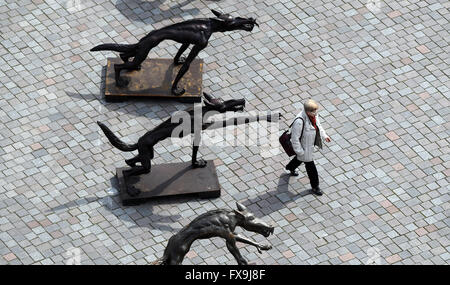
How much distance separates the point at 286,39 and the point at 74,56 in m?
4.22

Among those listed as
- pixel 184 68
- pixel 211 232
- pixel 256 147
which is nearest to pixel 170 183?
pixel 256 147

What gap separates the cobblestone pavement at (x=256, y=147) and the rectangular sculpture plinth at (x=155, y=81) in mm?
214

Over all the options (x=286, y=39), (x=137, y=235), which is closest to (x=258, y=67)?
(x=286, y=39)

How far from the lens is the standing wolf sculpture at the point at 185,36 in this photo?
953 inches

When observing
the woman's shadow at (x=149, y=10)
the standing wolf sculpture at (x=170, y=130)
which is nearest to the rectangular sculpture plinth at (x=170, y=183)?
the standing wolf sculpture at (x=170, y=130)

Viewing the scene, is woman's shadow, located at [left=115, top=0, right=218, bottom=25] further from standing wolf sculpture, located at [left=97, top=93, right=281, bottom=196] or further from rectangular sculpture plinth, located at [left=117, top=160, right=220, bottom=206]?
standing wolf sculpture, located at [left=97, top=93, right=281, bottom=196]

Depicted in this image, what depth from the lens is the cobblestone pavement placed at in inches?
874

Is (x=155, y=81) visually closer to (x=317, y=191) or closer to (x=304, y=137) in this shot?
(x=304, y=137)

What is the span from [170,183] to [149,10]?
540 centimetres

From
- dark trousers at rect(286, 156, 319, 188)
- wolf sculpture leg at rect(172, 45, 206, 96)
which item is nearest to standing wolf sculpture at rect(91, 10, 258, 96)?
wolf sculpture leg at rect(172, 45, 206, 96)

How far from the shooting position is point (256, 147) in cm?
2406

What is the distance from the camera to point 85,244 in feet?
72.2

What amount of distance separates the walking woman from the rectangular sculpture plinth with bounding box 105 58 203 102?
9.87 feet
